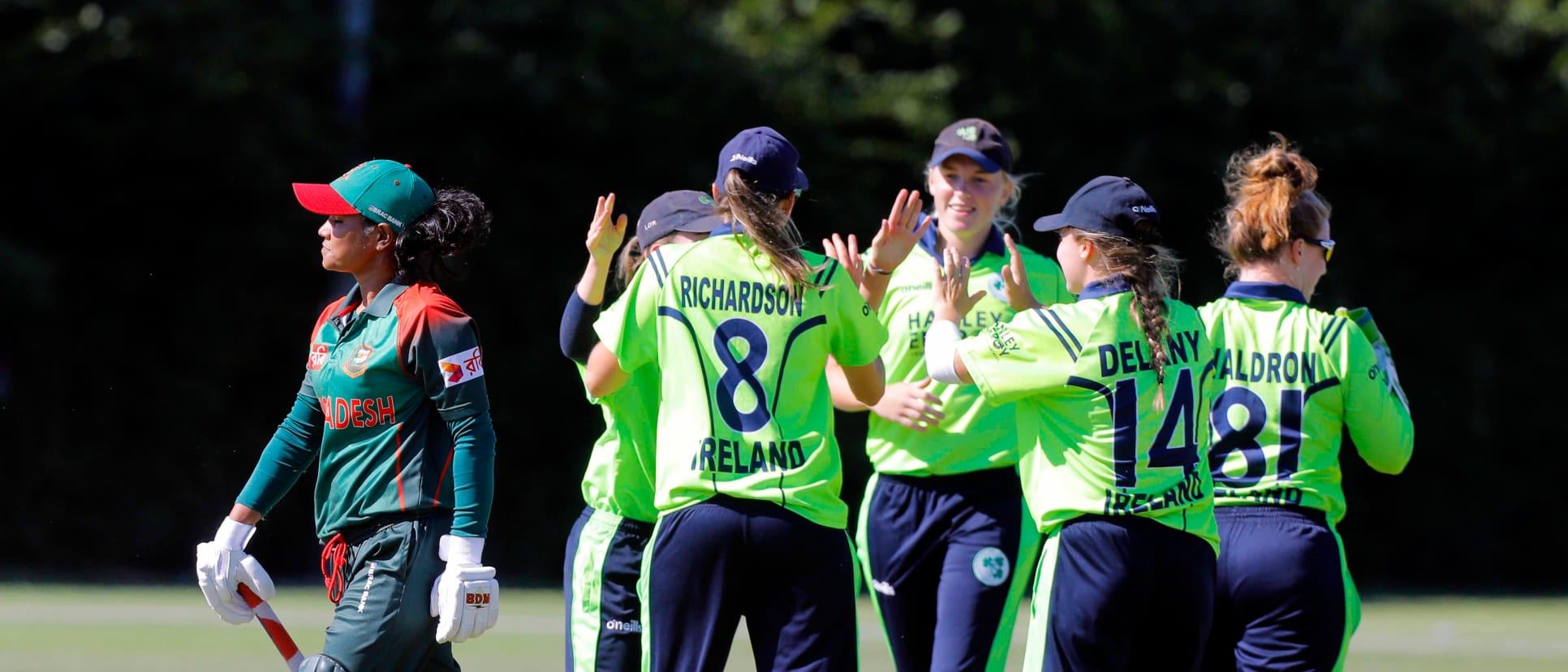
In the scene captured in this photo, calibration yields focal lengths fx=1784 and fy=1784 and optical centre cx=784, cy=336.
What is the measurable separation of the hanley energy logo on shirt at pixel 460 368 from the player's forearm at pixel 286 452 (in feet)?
1.63

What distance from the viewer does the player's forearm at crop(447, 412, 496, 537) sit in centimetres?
441

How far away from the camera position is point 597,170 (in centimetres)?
1645

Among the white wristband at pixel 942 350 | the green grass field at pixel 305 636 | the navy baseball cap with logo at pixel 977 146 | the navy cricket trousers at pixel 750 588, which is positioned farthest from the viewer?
the green grass field at pixel 305 636

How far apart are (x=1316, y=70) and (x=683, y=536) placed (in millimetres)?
15027

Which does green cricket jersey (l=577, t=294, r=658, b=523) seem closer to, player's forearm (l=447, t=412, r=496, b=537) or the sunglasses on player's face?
player's forearm (l=447, t=412, r=496, b=537)

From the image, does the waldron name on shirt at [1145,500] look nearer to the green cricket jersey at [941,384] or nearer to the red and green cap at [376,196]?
the green cricket jersey at [941,384]

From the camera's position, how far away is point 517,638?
10789mm

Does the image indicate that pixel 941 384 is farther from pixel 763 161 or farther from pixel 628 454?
pixel 763 161

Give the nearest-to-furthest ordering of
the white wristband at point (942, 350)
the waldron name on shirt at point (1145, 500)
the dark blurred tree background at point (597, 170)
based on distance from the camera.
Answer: the waldron name on shirt at point (1145, 500), the white wristband at point (942, 350), the dark blurred tree background at point (597, 170)

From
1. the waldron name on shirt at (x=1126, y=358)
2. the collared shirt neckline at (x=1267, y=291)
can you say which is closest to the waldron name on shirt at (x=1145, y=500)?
the waldron name on shirt at (x=1126, y=358)

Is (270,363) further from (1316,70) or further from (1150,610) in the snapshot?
(1150,610)

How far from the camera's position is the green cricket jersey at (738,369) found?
4.34 m

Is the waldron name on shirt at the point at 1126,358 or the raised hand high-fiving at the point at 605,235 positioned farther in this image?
the raised hand high-fiving at the point at 605,235

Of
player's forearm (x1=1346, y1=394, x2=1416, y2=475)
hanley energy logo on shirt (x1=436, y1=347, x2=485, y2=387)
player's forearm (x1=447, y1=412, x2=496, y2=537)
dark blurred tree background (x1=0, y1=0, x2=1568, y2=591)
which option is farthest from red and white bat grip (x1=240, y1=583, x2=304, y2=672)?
dark blurred tree background (x1=0, y1=0, x2=1568, y2=591)
